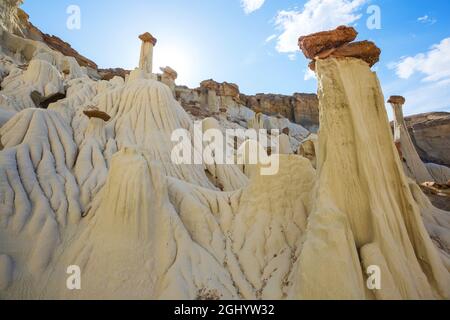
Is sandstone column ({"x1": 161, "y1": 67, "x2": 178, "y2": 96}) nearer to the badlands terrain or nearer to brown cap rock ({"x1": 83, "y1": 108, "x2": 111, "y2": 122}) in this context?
brown cap rock ({"x1": 83, "y1": 108, "x2": 111, "y2": 122})

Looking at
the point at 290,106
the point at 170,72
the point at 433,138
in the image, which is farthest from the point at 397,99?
the point at 290,106

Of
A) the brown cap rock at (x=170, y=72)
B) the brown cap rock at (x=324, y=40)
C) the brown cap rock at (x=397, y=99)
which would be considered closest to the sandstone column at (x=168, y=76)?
the brown cap rock at (x=170, y=72)

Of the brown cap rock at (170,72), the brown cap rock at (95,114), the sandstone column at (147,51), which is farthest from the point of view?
the brown cap rock at (170,72)

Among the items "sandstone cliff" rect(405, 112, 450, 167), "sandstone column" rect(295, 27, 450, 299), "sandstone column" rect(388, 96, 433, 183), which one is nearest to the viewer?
"sandstone column" rect(295, 27, 450, 299)

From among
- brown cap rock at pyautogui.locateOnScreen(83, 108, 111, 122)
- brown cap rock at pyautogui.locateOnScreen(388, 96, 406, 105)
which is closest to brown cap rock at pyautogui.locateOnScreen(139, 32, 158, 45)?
brown cap rock at pyautogui.locateOnScreen(83, 108, 111, 122)

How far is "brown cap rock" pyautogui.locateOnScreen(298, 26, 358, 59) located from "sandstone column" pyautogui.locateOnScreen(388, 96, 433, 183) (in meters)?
19.6

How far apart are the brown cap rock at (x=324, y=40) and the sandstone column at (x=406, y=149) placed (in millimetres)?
19615

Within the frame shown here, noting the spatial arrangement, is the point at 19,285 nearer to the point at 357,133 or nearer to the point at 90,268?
the point at 90,268

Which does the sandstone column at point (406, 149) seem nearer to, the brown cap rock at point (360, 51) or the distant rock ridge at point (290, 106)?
the brown cap rock at point (360, 51)

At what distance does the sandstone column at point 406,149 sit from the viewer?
23.3 m

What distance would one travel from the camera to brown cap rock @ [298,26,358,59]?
6758 mm

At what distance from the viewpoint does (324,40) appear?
22.9 feet

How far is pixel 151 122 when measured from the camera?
1498 cm
